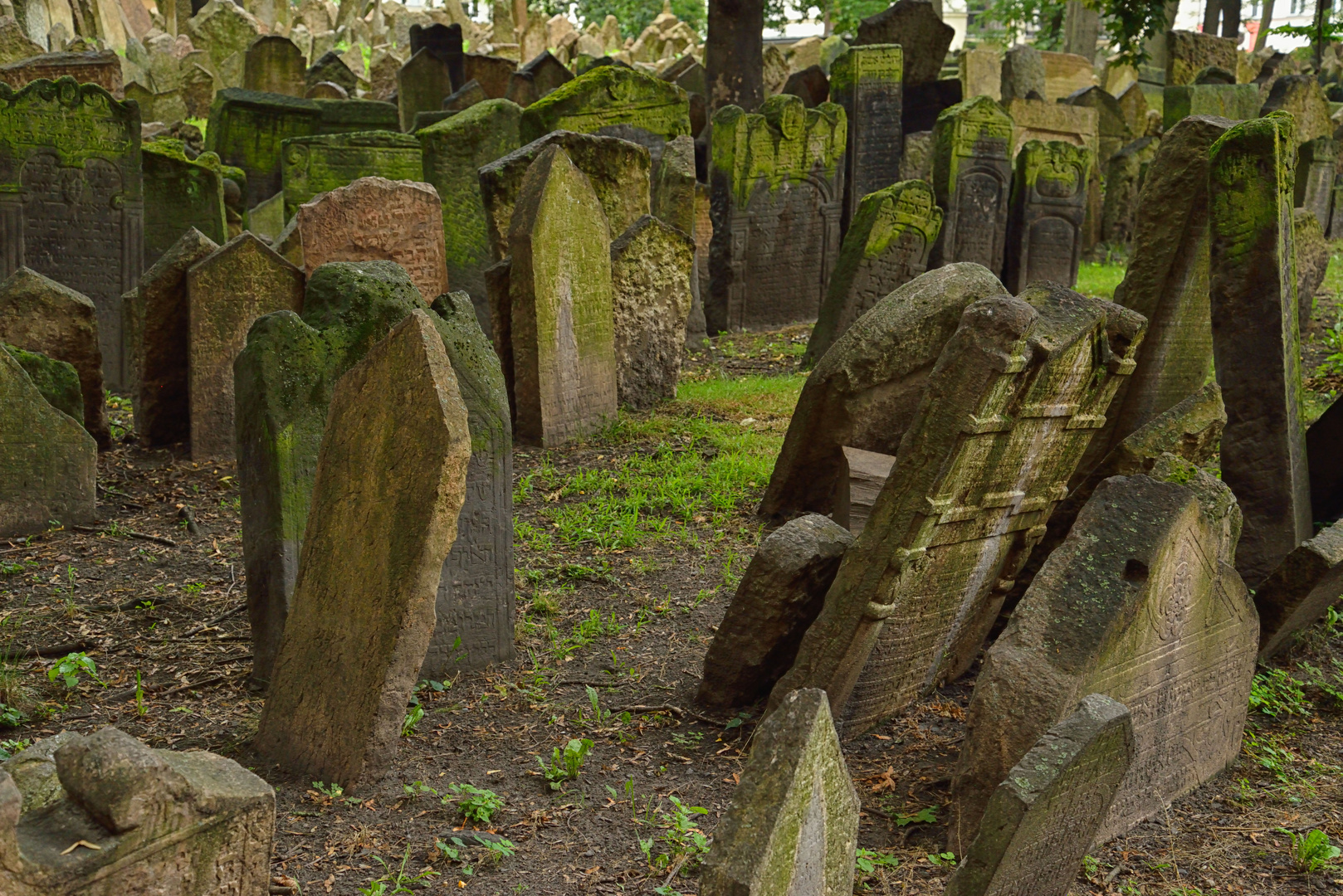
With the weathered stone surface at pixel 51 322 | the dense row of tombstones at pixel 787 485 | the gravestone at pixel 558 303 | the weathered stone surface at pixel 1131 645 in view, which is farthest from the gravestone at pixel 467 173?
the weathered stone surface at pixel 1131 645

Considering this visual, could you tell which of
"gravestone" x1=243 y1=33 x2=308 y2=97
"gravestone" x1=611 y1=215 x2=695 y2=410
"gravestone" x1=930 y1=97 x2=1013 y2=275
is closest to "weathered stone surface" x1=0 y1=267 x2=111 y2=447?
"gravestone" x1=611 y1=215 x2=695 y2=410

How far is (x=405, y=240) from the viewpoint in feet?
28.8

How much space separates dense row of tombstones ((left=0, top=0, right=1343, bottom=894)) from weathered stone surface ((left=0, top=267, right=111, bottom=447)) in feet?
0.07

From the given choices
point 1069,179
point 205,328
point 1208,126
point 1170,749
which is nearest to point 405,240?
point 205,328

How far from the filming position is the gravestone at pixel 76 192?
9641 mm

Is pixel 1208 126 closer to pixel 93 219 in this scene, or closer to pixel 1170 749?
pixel 1170 749

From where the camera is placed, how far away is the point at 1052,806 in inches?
128

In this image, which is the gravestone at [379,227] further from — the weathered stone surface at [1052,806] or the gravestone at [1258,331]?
the weathered stone surface at [1052,806]

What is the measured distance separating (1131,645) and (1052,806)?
88 cm

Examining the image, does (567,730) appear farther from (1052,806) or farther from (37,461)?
(37,461)

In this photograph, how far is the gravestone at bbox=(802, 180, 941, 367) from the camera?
10.1 metres

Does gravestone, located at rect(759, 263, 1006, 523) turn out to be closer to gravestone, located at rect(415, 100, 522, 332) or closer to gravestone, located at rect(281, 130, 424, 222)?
gravestone, located at rect(415, 100, 522, 332)

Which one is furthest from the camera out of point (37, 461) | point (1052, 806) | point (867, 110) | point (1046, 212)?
point (867, 110)

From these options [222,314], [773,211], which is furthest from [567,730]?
[773,211]
